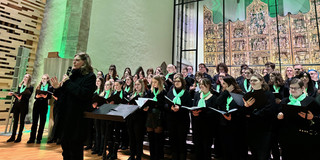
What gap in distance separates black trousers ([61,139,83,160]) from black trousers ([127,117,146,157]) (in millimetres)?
1376

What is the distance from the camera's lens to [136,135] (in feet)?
10.5

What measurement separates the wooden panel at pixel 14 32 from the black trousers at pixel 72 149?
6037mm

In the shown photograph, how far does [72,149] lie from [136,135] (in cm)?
145

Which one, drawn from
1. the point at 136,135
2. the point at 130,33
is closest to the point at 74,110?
the point at 136,135

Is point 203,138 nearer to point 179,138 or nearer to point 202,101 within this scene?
point 179,138

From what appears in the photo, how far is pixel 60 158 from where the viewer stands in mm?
3336

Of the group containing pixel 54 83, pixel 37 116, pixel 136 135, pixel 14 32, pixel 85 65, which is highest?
pixel 14 32

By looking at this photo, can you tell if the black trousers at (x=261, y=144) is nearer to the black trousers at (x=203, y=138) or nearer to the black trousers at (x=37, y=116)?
the black trousers at (x=203, y=138)

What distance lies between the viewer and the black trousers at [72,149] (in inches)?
72.7

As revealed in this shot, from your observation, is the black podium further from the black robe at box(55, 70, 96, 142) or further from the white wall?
the white wall

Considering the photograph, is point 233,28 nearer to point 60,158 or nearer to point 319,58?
point 319,58

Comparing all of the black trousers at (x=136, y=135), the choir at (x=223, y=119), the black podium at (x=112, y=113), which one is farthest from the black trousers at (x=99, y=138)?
the black podium at (x=112, y=113)

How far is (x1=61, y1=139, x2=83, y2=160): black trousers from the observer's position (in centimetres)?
185

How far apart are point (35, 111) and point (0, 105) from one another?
286cm
